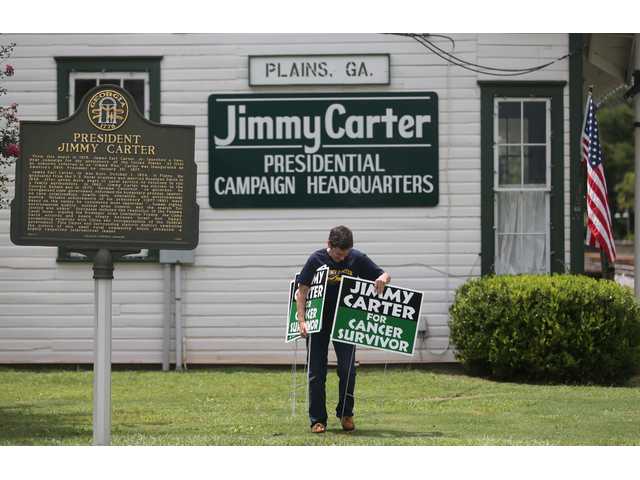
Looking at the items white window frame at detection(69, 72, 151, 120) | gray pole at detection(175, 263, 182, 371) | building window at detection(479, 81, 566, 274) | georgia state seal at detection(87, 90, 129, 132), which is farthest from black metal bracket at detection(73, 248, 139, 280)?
building window at detection(479, 81, 566, 274)

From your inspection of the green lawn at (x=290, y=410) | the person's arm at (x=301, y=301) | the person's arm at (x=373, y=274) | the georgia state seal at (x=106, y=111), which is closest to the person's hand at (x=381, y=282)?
the person's arm at (x=373, y=274)

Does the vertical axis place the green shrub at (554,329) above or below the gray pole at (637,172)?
below

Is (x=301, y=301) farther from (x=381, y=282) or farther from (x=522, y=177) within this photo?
(x=522, y=177)

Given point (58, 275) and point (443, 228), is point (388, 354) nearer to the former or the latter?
point (443, 228)

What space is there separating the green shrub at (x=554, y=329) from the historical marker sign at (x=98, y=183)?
18.4 ft

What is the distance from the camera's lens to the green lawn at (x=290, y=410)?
9641 millimetres

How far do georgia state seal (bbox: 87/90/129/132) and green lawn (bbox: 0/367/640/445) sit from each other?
2.63 meters

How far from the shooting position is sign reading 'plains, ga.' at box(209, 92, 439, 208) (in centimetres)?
1458

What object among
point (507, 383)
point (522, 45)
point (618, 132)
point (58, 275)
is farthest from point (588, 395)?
point (618, 132)

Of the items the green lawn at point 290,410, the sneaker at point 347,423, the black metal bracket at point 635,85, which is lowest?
the green lawn at point 290,410

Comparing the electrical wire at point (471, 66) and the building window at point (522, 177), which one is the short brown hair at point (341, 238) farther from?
the electrical wire at point (471, 66)

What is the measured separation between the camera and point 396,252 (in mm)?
14664

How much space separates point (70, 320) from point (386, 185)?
4597 millimetres

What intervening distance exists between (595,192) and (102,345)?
768 cm
